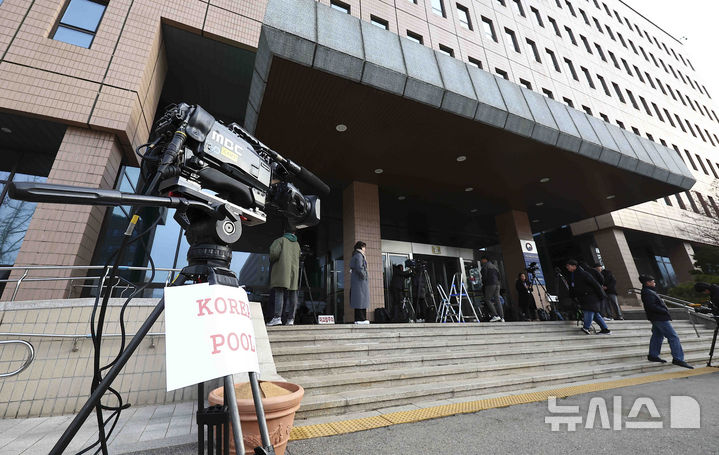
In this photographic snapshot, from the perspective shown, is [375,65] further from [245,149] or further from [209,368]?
[209,368]

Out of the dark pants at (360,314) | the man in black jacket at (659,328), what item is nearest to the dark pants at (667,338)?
the man in black jacket at (659,328)

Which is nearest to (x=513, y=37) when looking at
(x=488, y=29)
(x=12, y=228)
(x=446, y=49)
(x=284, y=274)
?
(x=488, y=29)

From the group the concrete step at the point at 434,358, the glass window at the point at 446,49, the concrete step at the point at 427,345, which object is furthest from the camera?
→ the glass window at the point at 446,49

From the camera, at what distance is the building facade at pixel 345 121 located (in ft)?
19.9

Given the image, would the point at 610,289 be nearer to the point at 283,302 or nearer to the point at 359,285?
the point at 359,285

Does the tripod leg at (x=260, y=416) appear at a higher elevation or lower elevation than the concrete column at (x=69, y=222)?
lower

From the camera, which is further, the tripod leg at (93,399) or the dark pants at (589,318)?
the dark pants at (589,318)

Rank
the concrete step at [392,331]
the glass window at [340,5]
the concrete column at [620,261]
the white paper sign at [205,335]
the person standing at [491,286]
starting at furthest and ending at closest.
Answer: the concrete column at [620,261] → the glass window at [340,5] → the person standing at [491,286] → the concrete step at [392,331] → the white paper sign at [205,335]

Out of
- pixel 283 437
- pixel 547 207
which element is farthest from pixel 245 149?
pixel 547 207

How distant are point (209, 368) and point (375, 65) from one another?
278 inches

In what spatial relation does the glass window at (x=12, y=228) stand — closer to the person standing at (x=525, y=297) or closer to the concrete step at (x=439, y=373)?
the concrete step at (x=439, y=373)

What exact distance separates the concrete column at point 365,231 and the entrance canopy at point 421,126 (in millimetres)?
593

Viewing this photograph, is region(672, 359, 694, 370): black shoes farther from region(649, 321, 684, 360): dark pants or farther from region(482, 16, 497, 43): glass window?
region(482, 16, 497, 43): glass window

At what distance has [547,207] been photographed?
13.6 m
